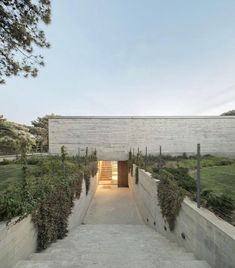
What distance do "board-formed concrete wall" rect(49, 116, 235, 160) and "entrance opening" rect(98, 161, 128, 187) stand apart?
255 cm

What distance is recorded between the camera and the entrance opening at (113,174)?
20.5 m

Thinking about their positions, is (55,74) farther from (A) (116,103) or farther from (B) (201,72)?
(A) (116,103)

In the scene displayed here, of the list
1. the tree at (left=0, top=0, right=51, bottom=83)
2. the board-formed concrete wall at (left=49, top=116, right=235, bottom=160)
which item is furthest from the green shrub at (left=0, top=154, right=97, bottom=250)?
the board-formed concrete wall at (left=49, top=116, right=235, bottom=160)

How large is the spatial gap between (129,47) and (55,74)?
4.24 m

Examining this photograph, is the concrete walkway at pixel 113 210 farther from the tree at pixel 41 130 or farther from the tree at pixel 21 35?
the tree at pixel 41 130

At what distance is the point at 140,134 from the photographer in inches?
742

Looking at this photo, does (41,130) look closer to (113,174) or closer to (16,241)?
(113,174)

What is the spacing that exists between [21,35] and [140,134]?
12981 millimetres

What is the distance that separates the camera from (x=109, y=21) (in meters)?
11.2

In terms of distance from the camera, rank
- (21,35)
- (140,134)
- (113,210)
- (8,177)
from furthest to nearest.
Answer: (140,134) < (113,210) < (8,177) < (21,35)

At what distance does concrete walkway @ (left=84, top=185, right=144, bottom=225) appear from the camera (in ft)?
33.9

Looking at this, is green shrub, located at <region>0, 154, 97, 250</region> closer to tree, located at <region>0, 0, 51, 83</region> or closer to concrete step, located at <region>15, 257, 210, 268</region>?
concrete step, located at <region>15, 257, 210, 268</region>

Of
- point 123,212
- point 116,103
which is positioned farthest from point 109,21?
point 116,103

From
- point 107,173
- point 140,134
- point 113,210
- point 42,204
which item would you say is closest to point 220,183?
point 42,204
